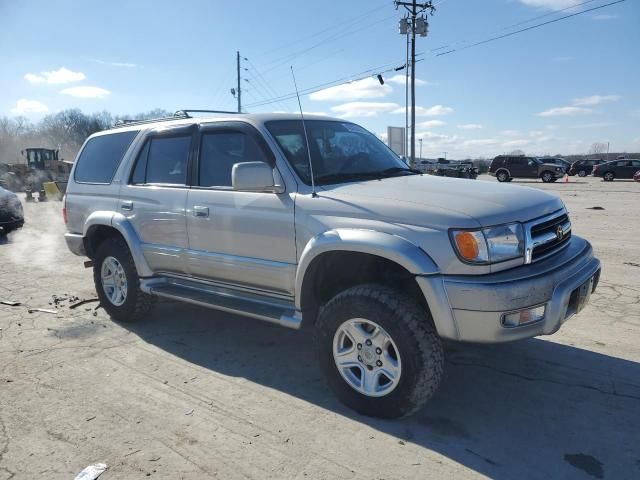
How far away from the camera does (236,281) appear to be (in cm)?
404

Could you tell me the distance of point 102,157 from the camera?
17.9 feet

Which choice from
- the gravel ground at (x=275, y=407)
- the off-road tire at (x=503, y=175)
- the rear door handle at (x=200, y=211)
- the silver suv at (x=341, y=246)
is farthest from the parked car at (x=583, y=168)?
the rear door handle at (x=200, y=211)

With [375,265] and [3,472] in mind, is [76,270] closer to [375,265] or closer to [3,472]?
[3,472]

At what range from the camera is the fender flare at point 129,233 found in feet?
15.7

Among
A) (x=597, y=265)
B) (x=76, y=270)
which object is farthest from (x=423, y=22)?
(x=597, y=265)

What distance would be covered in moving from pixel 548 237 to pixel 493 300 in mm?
801

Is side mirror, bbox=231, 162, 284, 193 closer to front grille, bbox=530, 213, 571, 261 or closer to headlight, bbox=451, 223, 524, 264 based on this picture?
headlight, bbox=451, 223, 524, 264

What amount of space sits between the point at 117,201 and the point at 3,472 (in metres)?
2.83

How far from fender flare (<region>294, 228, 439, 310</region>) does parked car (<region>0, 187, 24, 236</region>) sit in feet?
34.2

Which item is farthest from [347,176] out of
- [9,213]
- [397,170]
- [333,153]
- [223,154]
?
[9,213]

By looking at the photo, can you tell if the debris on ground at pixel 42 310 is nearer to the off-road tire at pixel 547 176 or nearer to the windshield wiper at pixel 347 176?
the windshield wiper at pixel 347 176

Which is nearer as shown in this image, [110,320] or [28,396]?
[28,396]

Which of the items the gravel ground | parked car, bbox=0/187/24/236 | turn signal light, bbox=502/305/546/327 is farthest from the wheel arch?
parked car, bbox=0/187/24/236

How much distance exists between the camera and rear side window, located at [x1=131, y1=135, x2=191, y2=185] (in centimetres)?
449
